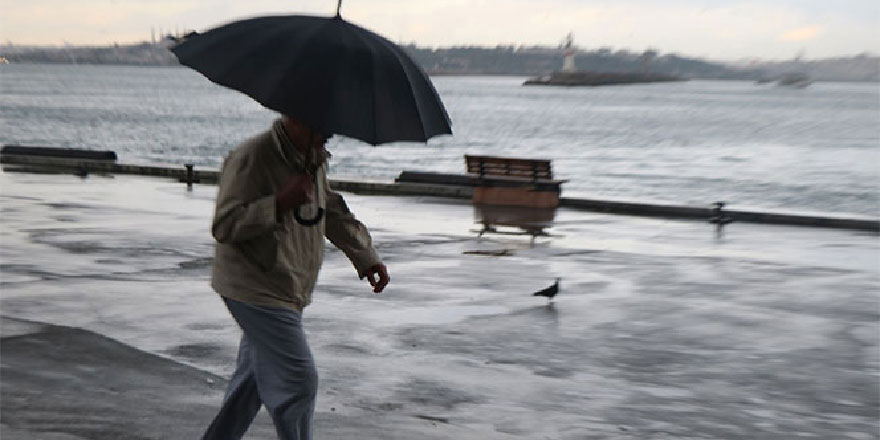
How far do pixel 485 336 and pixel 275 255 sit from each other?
17.5ft

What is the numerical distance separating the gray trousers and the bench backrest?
17392mm

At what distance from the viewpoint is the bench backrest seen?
72.7 ft

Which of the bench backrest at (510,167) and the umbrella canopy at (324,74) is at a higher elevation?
the umbrella canopy at (324,74)

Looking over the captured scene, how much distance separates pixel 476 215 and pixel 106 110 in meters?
127

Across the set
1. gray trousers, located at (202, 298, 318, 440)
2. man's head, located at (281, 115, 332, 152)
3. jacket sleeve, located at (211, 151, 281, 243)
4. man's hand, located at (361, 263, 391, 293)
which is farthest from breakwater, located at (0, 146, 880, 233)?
jacket sleeve, located at (211, 151, 281, 243)

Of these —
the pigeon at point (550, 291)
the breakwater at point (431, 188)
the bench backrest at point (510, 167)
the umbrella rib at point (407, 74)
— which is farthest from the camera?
the bench backrest at point (510, 167)

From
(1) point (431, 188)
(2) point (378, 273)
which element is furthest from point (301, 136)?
(1) point (431, 188)

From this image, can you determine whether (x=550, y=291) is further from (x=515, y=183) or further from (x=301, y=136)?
(x=515, y=183)

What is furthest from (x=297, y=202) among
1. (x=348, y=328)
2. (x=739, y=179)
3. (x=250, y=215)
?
(x=739, y=179)

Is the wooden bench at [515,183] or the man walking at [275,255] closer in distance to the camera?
the man walking at [275,255]

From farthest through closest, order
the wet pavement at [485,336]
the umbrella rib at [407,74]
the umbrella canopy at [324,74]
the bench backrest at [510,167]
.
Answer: the bench backrest at [510,167]
the wet pavement at [485,336]
the umbrella rib at [407,74]
the umbrella canopy at [324,74]

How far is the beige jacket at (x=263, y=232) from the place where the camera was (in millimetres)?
4426

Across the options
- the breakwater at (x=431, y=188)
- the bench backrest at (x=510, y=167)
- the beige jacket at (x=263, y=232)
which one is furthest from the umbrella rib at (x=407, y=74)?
the bench backrest at (x=510, y=167)

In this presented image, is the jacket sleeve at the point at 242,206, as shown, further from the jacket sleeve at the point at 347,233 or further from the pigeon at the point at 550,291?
the pigeon at the point at 550,291
